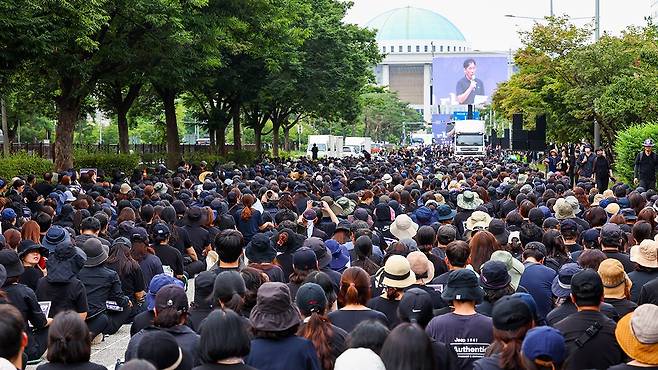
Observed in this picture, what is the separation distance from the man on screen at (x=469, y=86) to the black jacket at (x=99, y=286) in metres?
94.4

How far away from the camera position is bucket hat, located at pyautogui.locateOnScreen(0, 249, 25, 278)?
32.4 ft

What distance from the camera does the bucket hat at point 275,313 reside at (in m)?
6.48

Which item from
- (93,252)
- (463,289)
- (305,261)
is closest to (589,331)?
(463,289)

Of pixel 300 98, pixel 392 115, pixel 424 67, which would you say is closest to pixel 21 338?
pixel 300 98

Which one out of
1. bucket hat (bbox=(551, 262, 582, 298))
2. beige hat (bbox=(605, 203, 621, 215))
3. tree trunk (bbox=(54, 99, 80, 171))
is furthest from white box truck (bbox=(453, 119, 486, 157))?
bucket hat (bbox=(551, 262, 582, 298))

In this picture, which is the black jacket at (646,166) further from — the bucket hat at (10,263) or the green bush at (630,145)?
the bucket hat at (10,263)

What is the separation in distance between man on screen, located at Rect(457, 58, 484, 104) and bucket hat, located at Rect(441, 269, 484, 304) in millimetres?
97716

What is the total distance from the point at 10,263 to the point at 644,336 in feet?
20.8

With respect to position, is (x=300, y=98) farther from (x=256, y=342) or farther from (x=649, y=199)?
(x=256, y=342)

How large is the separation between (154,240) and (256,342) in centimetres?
653

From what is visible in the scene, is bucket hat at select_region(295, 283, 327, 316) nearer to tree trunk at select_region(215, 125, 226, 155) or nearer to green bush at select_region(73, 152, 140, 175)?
green bush at select_region(73, 152, 140, 175)

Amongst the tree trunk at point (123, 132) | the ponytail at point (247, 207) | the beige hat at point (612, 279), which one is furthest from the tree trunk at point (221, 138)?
the beige hat at point (612, 279)

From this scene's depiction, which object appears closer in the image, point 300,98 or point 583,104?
point 583,104

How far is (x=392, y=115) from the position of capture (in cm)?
14675
